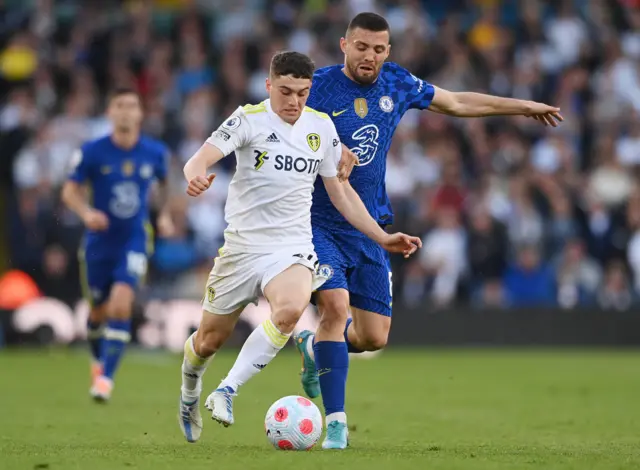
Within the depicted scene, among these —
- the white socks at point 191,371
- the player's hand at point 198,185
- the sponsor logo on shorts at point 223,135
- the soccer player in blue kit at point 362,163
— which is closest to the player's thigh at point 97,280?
the soccer player in blue kit at point 362,163

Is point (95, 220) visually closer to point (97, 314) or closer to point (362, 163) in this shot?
point (97, 314)

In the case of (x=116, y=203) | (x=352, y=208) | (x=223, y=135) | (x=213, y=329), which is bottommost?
(x=213, y=329)

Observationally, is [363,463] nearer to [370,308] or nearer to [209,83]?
[370,308]

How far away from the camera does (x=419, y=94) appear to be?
30.1ft

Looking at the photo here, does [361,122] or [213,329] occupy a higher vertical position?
[361,122]

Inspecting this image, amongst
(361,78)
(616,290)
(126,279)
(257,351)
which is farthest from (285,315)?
(616,290)

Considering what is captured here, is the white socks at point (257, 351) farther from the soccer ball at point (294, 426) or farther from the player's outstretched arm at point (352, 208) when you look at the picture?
the player's outstretched arm at point (352, 208)

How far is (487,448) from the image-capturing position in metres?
8.15

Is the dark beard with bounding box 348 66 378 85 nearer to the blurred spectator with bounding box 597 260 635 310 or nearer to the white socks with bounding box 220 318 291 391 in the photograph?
the white socks with bounding box 220 318 291 391

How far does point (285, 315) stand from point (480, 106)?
240cm

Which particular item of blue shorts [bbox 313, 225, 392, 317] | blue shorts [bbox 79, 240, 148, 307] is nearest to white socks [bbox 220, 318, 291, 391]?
blue shorts [bbox 313, 225, 392, 317]

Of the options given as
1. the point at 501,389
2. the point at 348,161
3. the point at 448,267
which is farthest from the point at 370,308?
the point at 448,267

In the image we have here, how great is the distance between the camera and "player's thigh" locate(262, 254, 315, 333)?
789cm

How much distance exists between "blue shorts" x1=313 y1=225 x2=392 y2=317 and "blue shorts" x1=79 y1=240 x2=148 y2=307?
4.00 metres
